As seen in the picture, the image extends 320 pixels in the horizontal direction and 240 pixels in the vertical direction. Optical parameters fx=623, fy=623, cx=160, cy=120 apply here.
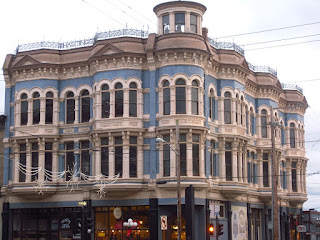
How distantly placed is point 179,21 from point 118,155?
10454 millimetres

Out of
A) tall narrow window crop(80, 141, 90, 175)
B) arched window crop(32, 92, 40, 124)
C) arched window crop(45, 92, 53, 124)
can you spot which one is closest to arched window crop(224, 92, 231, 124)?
tall narrow window crop(80, 141, 90, 175)

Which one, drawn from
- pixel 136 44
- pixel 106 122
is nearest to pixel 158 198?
pixel 106 122

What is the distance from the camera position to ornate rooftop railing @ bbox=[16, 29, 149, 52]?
1777 inches

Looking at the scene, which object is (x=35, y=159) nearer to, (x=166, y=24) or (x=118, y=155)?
(x=118, y=155)

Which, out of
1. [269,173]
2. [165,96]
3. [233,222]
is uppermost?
[165,96]

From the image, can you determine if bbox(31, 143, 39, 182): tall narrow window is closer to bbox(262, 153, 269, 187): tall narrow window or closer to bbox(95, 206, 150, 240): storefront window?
bbox(95, 206, 150, 240): storefront window

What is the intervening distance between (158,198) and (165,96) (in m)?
7.01

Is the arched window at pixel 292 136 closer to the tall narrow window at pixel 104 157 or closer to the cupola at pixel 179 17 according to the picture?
the cupola at pixel 179 17

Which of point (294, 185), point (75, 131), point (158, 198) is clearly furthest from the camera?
point (294, 185)

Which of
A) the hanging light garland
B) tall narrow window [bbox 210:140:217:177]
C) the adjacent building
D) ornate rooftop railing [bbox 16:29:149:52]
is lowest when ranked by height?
the adjacent building

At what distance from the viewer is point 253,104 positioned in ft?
173

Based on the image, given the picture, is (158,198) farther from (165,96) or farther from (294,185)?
(294,185)

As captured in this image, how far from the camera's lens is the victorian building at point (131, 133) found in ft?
139

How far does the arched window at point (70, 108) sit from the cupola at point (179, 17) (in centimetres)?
827
